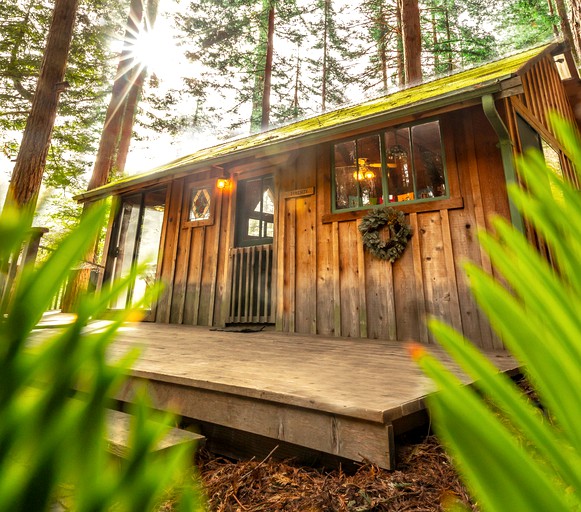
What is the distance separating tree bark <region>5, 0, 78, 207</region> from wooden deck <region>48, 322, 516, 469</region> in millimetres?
5006

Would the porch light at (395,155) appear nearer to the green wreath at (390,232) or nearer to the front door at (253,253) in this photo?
the green wreath at (390,232)

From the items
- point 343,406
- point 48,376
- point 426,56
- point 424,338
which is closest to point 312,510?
point 343,406

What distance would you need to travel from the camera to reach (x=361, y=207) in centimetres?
461

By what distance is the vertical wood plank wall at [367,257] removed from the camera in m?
3.86

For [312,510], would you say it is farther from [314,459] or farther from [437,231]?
[437,231]

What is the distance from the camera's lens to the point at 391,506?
3.89 feet

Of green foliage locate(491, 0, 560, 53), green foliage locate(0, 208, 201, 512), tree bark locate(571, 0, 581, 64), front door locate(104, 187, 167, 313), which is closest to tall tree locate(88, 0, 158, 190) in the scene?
front door locate(104, 187, 167, 313)

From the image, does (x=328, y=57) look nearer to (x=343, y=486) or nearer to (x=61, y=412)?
(x=343, y=486)

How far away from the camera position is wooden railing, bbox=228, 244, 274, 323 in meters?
5.38

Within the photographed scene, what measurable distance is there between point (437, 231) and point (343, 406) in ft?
10.3

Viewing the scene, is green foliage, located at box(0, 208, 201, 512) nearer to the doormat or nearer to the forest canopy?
the doormat

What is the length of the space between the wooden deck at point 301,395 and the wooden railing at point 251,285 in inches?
101

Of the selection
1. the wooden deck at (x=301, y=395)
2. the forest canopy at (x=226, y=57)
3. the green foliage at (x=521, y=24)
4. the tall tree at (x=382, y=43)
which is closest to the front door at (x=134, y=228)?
the forest canopy at (x=226, y=57)

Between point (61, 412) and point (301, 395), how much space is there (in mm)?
1502
